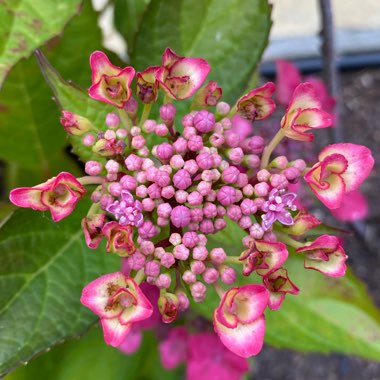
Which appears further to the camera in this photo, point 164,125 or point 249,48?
point 249,48

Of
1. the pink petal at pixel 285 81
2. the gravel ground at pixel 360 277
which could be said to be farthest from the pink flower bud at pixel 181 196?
the gravel ground at pixel 360 277

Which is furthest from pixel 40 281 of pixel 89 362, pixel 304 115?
pixel 89 362

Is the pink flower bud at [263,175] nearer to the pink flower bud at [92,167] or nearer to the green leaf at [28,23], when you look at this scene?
the pink flower bud at [92,167]

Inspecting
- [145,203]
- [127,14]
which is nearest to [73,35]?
[127,14]

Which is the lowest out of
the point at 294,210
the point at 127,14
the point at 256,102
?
the point at 294,210

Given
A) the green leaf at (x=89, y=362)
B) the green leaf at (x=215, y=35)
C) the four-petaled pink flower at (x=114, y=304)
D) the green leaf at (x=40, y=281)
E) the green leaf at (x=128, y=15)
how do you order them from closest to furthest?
the four-petaled pink flower at (x=114, y=304) < the green leaf at (x=40, y=281) < the green leaf at (x=215, y=35) < the green leaf at (x=128, y=15) < the green leaf at (x=89, y=362)

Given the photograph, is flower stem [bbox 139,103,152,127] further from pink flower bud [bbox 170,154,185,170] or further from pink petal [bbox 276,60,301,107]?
pink petal [bbox 276,60,301,107]

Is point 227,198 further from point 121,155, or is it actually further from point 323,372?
point 323,372

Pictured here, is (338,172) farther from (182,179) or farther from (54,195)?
(54,195)
